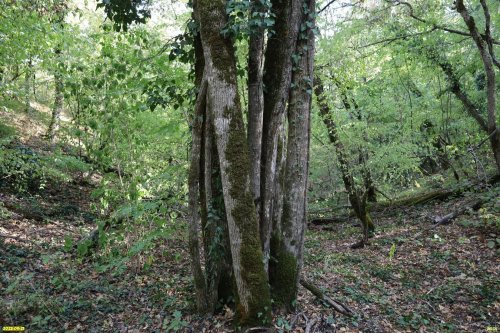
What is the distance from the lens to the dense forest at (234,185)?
4160 mm

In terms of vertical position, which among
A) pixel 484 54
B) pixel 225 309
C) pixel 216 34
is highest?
pixel 484 54

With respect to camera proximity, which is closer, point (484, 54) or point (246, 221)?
point (246, 221)

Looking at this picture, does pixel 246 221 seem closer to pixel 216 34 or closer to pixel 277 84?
pixel 277 84

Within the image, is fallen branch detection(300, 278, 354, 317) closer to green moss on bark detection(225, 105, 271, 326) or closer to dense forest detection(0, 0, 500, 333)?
dense forest detection(0, 0, 500, 333)

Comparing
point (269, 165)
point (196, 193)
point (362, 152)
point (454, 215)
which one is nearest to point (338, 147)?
point (362, 152)

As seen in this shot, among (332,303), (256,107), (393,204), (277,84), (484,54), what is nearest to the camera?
(256,107)

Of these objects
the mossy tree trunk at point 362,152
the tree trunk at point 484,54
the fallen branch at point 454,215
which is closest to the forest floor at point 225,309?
the fallen branch at point 454,215

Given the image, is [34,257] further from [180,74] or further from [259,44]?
[259,44]

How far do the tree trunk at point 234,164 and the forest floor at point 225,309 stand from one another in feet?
1.98

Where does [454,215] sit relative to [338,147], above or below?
below

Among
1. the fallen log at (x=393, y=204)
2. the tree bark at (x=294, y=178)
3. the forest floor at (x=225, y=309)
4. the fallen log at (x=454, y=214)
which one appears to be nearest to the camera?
the tree bark at (x=294, y=178)

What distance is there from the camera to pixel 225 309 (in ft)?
14.3

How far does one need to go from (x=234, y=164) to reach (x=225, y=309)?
192 cm

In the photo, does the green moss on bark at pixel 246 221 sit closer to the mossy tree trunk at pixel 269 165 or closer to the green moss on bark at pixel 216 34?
the mossy tree trunk at pixel 269 165
